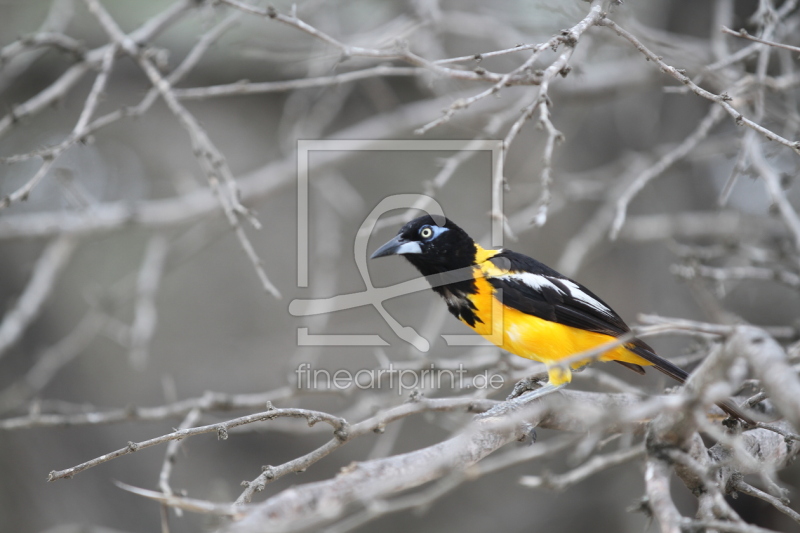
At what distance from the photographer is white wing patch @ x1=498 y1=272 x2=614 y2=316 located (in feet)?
11.2

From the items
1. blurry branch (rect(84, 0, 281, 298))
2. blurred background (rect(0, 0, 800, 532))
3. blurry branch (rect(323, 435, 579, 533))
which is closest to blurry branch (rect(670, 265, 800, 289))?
blurred background (rect(0, 0, 800, 532))

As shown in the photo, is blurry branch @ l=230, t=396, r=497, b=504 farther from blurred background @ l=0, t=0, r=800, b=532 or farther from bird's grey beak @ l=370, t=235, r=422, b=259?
blurred background @ l=0, t=0, r=800, b=532

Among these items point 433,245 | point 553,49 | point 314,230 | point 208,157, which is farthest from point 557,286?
point 314,230

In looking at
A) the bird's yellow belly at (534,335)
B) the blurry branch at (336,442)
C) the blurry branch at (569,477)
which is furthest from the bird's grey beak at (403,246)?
the blurry branch at (569,477)

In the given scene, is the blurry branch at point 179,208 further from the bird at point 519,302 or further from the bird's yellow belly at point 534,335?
the bird's yellow belly at point 534,335

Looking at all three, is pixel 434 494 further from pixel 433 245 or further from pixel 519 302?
pixel 433 245

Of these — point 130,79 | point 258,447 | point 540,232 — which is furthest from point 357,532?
point 130,79

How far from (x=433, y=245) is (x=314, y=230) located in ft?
11.1

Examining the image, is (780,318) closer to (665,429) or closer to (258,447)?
(665,429)

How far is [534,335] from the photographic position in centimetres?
336

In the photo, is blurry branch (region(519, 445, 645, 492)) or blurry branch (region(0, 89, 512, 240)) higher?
blurry branch (region(0, 89, 512, 240))

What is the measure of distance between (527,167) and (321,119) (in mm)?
2100

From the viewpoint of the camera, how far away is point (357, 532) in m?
6.86

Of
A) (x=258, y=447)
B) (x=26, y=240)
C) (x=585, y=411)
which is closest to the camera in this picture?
(x=585, y=411)
